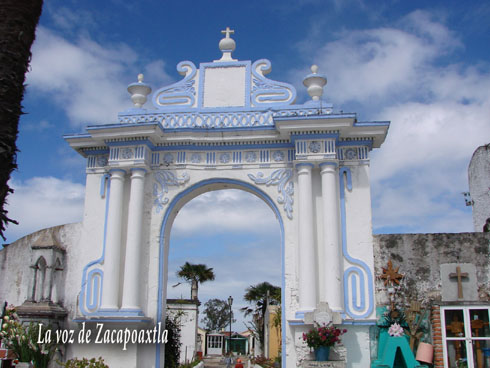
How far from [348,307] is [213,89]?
16.6 feet

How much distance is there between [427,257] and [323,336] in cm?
262

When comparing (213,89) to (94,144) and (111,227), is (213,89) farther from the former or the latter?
(111,227)

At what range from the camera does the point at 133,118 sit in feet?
37.1

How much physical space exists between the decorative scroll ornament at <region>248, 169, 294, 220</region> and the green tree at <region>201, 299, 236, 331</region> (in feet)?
155

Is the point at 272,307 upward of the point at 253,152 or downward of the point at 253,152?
downward

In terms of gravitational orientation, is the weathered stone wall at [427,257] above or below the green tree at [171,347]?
above

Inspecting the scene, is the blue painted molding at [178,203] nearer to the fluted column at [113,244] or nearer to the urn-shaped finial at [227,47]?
the fluted column at [113,244]

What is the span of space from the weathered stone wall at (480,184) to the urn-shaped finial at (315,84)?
5.05 m

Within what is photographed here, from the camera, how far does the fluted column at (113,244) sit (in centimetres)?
1028

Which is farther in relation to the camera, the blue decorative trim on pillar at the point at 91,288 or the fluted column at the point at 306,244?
the blue decorative trim on pillar at the point at 91,288

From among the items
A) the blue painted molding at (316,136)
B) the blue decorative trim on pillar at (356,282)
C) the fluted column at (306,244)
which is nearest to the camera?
the fluted column at (306,244)

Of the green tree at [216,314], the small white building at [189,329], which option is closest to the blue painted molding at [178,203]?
the small white building at [189,329]

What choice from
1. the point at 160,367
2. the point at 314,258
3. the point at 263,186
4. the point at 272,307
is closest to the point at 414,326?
the point at 314,258

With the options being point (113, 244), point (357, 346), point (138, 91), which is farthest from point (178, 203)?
point (357, 346)
